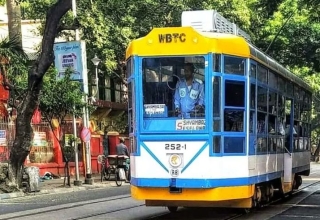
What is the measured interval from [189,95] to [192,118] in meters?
0.40

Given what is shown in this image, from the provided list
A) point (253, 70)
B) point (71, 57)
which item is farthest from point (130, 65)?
point (71, 57)

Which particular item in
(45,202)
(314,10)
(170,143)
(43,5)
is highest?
(43,5)

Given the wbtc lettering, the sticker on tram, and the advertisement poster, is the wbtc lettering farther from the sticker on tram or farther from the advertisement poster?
the advertisement poster

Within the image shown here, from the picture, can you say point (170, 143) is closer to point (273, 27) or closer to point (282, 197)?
point (282, 197)

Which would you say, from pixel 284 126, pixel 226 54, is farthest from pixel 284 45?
pixel 226 54

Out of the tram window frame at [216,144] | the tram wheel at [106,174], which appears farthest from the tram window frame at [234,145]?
the tram wheel at [106,174]

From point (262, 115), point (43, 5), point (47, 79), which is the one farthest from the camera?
point (43, 5)

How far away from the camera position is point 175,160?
9.43 m

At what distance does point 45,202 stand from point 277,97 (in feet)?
21.9

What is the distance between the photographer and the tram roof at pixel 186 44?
373 inches

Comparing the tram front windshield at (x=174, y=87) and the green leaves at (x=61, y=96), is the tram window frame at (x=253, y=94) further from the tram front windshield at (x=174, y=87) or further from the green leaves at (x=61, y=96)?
the green leaves at (x=61, y=96)

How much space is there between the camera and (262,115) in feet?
36.1

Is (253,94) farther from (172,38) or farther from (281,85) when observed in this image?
(281,85)

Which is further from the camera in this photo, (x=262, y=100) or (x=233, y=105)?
(x=262, y=100)
